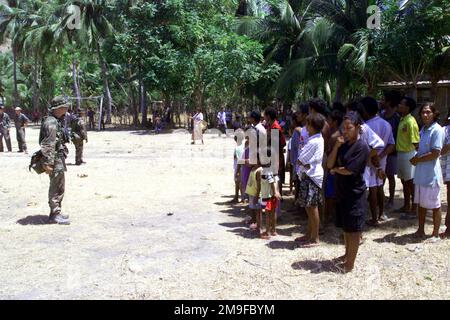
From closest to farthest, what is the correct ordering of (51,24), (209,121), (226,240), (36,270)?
(36,270) → (226,240) → (209,121) → (51,24)

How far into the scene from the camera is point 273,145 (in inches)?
231

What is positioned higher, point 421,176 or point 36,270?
point 421,176

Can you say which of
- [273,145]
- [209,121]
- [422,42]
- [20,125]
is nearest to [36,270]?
[273,145]

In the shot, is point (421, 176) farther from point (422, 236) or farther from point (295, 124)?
point (295, 124)

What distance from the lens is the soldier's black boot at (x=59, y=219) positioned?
6.60m

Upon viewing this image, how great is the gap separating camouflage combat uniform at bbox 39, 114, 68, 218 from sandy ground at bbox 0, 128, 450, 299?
449 mm

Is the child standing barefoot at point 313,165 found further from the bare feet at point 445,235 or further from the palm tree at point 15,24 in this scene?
the palm tree at point 15,24

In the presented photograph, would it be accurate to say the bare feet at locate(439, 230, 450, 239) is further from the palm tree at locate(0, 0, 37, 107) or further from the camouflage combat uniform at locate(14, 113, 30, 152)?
the palm tree at locate(0, 0, 37, 107)

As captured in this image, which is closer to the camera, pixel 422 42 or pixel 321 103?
pixel 321 103

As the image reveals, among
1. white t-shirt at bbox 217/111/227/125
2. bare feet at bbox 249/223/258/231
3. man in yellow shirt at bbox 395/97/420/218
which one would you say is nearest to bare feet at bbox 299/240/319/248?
bare feet at bbox 249/223/258/231

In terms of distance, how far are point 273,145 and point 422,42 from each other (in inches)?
434

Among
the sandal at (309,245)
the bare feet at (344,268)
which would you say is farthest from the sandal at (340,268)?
the sandal at (309,245)

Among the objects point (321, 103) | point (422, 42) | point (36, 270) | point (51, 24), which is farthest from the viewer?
point (51, 24)
